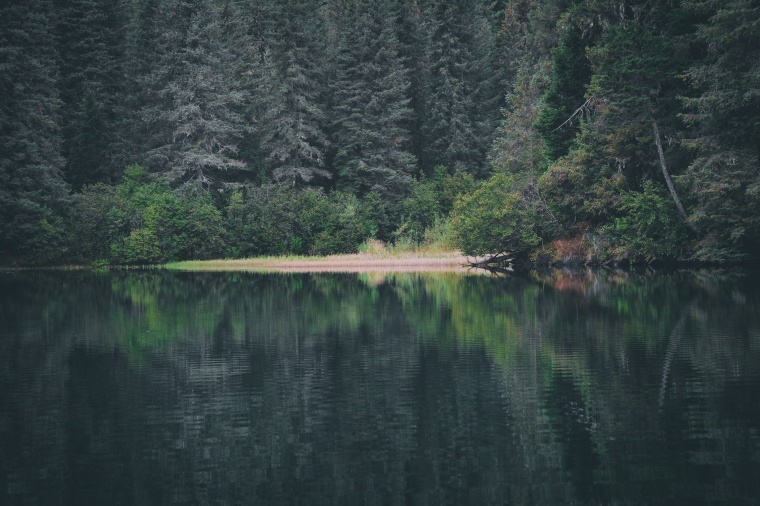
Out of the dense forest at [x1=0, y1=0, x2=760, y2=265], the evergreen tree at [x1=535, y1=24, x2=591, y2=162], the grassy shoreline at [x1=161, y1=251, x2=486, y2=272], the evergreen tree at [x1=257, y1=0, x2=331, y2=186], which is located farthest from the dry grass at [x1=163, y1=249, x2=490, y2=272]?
the evergreen tree at [x1=257, y1=0, x2=331, y2=186]

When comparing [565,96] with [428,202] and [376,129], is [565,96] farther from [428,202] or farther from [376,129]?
[376,129]

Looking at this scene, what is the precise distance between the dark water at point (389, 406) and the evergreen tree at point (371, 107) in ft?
136

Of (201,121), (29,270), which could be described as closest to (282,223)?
(201,121)

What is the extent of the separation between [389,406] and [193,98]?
54.4m

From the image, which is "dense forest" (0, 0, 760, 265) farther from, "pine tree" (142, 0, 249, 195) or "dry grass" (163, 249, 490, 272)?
"dry grass" (163, 249, 490, 272)

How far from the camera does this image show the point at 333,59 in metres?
71.6

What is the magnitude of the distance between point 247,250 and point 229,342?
4094cm

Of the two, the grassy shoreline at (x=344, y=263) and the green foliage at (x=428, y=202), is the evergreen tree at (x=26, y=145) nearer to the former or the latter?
the grassy shoreline at (x=344, y=263)

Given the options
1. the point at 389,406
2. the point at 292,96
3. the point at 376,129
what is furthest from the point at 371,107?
the point at 389,406

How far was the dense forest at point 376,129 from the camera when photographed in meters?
40.2

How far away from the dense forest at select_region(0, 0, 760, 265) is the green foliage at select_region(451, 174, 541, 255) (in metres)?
0.12

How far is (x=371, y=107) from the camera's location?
6569cm

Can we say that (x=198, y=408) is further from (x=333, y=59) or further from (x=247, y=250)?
(x=333, y=59)

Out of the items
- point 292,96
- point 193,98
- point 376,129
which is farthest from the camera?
point 376,129
